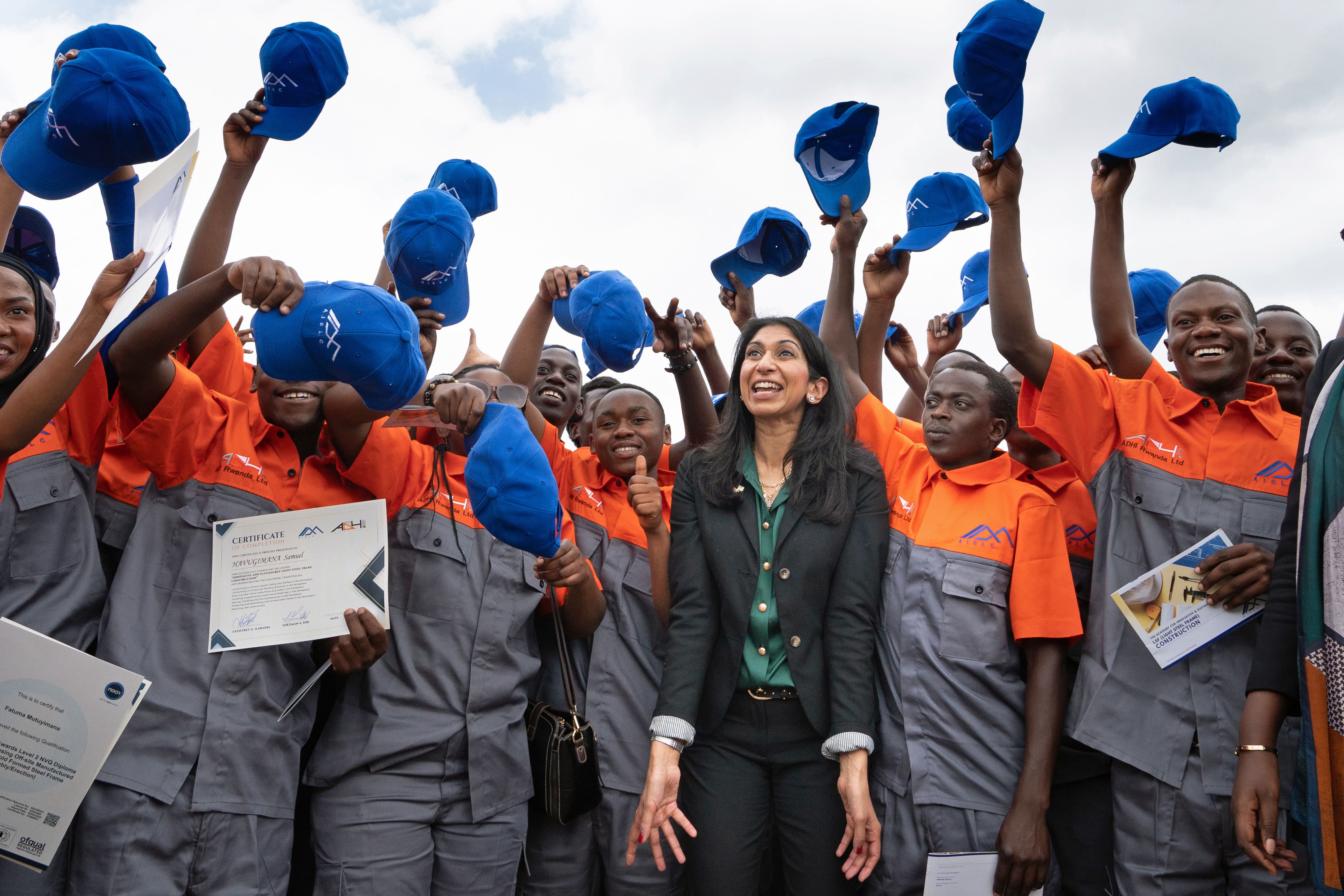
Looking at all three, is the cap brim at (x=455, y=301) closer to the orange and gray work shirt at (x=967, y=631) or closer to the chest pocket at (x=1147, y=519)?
the orange and gray work shirt at (x=967, y=631)

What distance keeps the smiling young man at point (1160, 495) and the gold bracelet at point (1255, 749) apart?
56cm

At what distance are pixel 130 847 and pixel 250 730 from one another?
42 cm

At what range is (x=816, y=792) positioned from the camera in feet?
8.55

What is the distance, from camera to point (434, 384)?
2875 mm

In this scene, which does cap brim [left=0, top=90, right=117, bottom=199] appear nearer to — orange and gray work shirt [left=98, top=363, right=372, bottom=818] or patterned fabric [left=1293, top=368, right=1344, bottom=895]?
orange and gray work shirt [left=98, top=363, right=372, bottom=818]

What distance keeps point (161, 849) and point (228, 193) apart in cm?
215

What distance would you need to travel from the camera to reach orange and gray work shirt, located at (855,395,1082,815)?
8.93ft

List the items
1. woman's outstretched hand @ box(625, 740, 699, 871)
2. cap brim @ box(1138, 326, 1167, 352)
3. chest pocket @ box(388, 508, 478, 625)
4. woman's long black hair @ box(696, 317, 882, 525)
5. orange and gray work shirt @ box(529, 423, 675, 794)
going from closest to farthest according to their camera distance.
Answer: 1. woman's outstretched hand @ box(625, 740, 699, 871)
2. woman's long black hair @ box(696, 317, 882, 525)
3. chest pocket @ box(388, 508, 478, 625)
4. orange and gray work shirt @ box(529, 423, 675, 794)
5. cap brim @ box(1138, 326, 1167, 352)

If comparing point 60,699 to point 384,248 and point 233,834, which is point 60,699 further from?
point 384,248

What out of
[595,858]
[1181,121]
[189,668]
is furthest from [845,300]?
[189,668]

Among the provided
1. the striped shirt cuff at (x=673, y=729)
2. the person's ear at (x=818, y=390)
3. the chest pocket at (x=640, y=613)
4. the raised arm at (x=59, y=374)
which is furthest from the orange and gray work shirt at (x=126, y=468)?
the person's ear at (x=818, y=390)

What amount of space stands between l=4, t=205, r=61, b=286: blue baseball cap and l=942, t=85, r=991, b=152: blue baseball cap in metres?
3.64

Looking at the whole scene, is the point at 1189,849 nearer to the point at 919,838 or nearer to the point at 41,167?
the point at 919,838
